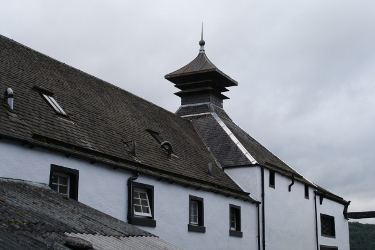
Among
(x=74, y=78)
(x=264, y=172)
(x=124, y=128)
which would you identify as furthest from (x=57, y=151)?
(x=264, y=172)

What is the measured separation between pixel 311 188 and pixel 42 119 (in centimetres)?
1875

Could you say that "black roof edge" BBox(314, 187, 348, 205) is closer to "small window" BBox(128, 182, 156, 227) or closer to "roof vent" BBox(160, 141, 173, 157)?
"roof vent" BBox(160, 141, 173, 157)

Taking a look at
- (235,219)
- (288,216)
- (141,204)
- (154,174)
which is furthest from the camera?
(288,216)

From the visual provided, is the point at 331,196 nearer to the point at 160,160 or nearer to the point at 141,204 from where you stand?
the point at 160,160

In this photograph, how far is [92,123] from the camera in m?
17.7

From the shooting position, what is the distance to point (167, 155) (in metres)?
19.9

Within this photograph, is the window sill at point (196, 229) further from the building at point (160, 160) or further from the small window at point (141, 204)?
the small window at point (141, 204)

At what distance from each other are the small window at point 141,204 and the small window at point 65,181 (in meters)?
2.26

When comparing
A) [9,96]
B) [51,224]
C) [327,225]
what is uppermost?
[9,96]

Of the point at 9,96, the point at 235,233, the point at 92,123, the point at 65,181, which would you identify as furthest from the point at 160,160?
the point at 9,96

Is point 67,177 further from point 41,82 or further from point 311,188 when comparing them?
point 311,188

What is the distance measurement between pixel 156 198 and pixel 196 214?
297 cm

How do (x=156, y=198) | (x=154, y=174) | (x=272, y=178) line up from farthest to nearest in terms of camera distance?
(x=272, y=178) < (x=156, y=198) < (x=154, y=174)

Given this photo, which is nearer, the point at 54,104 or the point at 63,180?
the point at 63,180
